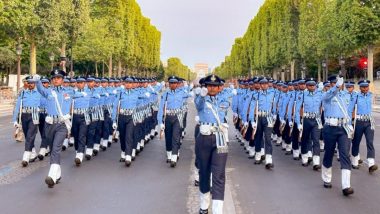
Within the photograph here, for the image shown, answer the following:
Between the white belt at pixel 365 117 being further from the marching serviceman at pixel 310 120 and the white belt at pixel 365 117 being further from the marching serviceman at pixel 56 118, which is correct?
the marching serviceman at pixel 56 118

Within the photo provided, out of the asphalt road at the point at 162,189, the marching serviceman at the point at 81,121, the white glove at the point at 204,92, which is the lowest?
the asphalt road at the point at 162,189

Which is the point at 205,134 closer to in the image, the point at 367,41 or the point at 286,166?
the point at 286,166

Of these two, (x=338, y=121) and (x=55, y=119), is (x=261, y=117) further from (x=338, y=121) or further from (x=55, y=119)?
(x=55, y=119)

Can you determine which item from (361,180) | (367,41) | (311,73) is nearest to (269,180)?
(361,180)

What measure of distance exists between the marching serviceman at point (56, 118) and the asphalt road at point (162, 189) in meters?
0.50

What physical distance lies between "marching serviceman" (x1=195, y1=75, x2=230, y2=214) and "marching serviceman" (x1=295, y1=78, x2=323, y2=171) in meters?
4.92

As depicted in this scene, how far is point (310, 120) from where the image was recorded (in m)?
11.7

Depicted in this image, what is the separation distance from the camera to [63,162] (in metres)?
12.0

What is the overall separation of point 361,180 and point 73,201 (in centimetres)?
572

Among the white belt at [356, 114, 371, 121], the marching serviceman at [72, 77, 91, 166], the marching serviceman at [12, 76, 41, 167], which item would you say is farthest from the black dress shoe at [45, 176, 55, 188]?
the white belt at [356, 114, 371, 121]

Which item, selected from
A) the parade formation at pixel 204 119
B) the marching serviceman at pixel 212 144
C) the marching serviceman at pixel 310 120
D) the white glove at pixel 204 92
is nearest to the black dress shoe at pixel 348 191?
the parade formation at pixel 204 119

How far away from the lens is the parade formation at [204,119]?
28.1ft

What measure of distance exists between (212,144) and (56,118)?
3.75m

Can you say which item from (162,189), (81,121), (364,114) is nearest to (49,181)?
(162,189)
